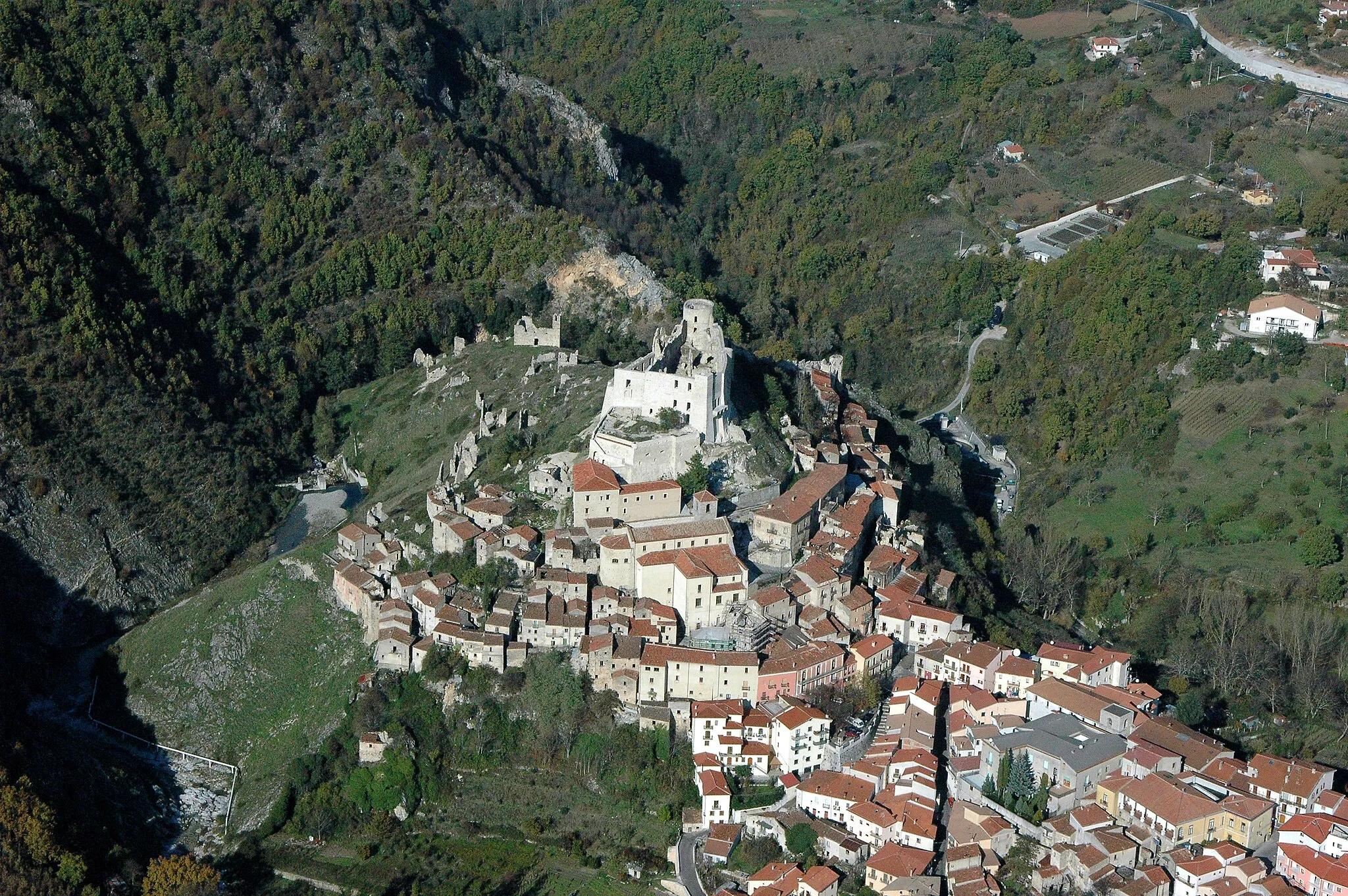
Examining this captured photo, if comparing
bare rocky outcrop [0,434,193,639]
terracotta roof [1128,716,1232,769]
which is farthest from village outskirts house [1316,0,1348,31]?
bare rocky outcrop [0,434,193,639]

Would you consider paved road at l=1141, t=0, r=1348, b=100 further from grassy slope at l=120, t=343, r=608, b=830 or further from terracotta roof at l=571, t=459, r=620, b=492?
terracotta roof at l=571, t=459, r=620, b=492

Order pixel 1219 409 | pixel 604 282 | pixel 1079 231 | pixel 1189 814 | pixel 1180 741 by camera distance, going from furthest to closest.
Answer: pixel 1079 231
pixel 604 282
pixel 1219 409
pixel 1180 741
pixel 1189 814

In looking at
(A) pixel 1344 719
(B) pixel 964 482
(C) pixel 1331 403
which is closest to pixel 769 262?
(B) pixel 964 482

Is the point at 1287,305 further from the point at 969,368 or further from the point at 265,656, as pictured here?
the point at 265,656

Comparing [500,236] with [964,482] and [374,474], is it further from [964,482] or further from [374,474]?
[964,482]

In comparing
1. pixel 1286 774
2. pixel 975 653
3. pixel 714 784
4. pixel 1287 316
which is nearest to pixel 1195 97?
pixel 1287 316

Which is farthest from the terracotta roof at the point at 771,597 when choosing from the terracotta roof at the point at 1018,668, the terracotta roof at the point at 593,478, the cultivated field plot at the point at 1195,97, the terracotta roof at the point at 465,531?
the cultivated field plot at the point at 1195,97
